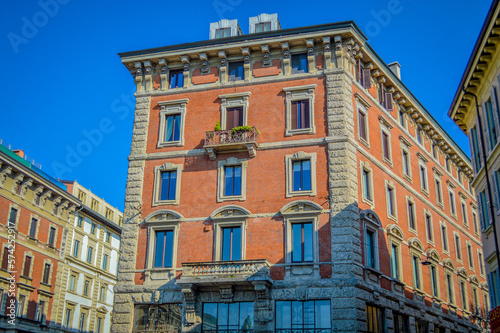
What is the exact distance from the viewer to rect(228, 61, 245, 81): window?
37.4 meters

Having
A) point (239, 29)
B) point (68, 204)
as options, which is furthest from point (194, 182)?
point (68, 204)

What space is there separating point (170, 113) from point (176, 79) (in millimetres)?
2691

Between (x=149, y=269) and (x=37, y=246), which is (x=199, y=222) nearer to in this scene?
(x=149, y=269)

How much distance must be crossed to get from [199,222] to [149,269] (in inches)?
157

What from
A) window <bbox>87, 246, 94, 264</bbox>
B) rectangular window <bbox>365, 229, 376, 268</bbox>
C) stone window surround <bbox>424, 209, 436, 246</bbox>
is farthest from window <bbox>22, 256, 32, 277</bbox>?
stone window surround <bbox>424, 209, 436, 246</bbox>

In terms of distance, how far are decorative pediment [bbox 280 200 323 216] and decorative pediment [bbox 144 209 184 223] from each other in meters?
6.39

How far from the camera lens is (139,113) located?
38125 mm

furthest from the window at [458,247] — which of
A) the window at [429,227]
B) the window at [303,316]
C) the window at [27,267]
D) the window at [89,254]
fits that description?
the window at [89,254]

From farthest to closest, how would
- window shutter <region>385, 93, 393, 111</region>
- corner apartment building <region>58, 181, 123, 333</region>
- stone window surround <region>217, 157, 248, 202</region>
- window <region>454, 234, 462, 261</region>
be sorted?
corner apartment building <region>58, 181, 123, 333</region> < window <region>454, 234, 462, 261</region> < window shutter <region>385, 93, 393, 111</region> < stone window surround <region>217, 157, 248, 202</region>

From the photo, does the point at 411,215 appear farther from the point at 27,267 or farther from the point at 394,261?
the point at 27,267

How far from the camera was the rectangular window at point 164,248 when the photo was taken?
3384 centimetres

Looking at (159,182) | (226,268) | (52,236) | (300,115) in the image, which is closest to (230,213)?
(226,268)

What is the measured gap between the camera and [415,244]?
1545 inches

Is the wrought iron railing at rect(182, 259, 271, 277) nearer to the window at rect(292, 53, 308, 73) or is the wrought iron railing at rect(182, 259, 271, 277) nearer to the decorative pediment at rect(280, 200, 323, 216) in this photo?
the decorative pediment at rect(280, 200, 323, 216)
